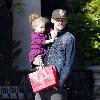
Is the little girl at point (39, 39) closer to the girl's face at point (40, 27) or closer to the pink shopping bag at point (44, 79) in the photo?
the girl's face at point (40, 27)

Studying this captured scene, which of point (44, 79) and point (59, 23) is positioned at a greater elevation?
point (59, 23)

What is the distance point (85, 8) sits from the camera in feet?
28.5

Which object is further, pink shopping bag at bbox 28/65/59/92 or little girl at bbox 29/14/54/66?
little girl at bbox 29/14/54/66

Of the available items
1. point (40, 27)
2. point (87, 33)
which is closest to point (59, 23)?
point (40, 27)

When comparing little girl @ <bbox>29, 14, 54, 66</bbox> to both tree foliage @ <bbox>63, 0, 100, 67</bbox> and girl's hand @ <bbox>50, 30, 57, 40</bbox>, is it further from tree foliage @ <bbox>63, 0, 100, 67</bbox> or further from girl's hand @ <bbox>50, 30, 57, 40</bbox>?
tree foliage @ <bbox>63, 0, 100, 67</bbox>

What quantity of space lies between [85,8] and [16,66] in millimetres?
1619

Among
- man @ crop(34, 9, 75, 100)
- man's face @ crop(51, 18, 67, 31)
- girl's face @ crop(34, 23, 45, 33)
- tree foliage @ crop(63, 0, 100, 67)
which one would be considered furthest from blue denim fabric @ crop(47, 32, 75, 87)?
tree foliage @ crop(63, 0, 100, 67)

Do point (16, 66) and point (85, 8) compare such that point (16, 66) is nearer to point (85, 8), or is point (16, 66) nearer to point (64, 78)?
point (85, 8)

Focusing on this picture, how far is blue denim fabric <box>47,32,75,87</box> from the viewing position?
5.96 meters

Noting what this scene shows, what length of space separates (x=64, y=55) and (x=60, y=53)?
56 millimetres

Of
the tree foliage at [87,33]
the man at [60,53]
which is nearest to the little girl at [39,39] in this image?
the man at [60,53]

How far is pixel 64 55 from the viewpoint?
6.00 meters

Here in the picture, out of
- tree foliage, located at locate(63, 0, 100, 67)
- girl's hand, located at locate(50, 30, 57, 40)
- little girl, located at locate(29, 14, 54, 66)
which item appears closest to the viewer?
girl's hand, located at locate(50, 30, 57, 40)

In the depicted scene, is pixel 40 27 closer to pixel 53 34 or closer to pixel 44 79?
pixel 53 34
